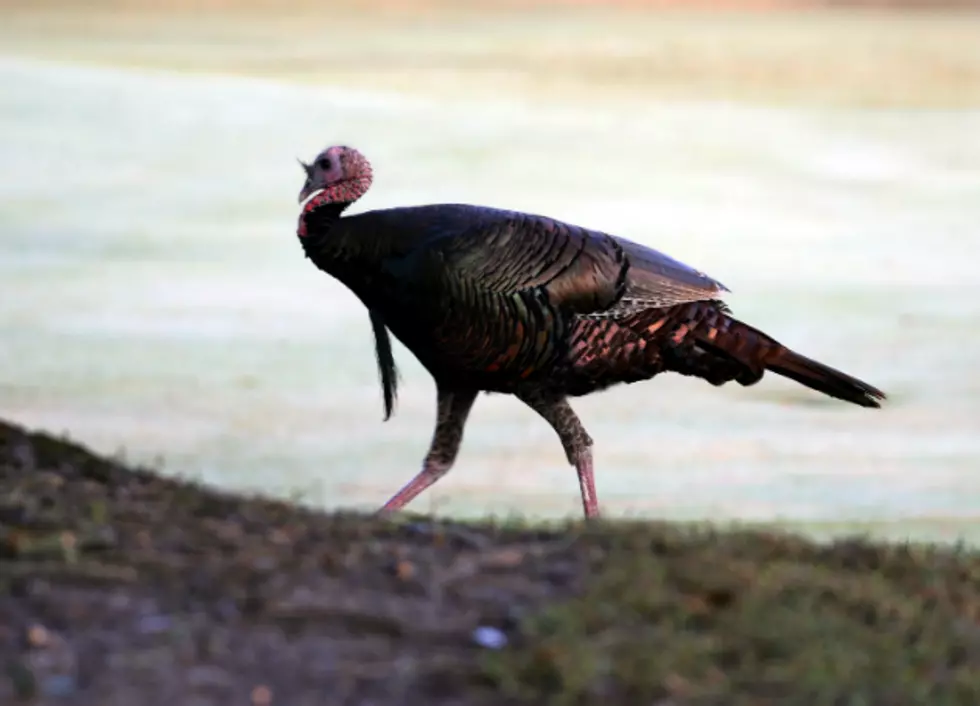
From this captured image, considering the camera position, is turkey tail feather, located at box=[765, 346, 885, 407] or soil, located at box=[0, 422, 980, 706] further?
turkey tail feather, located at box=[765, 346, 885, 407]

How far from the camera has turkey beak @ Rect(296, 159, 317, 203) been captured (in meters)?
7.93

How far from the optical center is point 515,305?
7543mm

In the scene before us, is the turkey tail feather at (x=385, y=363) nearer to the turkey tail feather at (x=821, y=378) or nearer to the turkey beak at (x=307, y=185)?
the turkey beak at (x=307, y=185)

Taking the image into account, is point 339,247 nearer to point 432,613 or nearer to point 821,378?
point 821,378

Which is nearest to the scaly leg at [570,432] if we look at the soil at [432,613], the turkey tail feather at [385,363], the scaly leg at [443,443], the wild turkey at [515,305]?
the wild turkey at [515,305]

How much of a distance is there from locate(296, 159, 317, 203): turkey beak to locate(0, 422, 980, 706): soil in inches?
68.8

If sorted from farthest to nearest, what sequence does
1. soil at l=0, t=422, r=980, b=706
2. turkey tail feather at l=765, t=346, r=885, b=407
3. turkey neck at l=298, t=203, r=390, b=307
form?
turkey tail feather at l=765, t=346, r=885, b=407 → turkey neck at l=298, t=203, r=390, b=307 → soil at l=0, t=422, r=980, b=706

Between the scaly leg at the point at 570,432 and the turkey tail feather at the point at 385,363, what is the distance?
692mm

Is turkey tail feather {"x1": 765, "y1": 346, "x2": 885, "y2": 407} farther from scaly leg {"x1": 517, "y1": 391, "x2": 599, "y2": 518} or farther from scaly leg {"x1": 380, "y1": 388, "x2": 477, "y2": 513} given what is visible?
scaly leg {"x1": 380, "y1": 388, "x2": 477, "y2": 513}

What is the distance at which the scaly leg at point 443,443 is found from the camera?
25.7 ft

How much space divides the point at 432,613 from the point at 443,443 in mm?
2493

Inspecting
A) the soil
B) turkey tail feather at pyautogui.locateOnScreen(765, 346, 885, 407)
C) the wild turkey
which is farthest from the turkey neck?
turkey tail feather at pyautogui.locateOnScreen(765, 346, 885, 407)

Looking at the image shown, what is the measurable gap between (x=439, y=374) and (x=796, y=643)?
2688mm

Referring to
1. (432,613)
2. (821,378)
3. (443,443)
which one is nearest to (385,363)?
(443,443)
